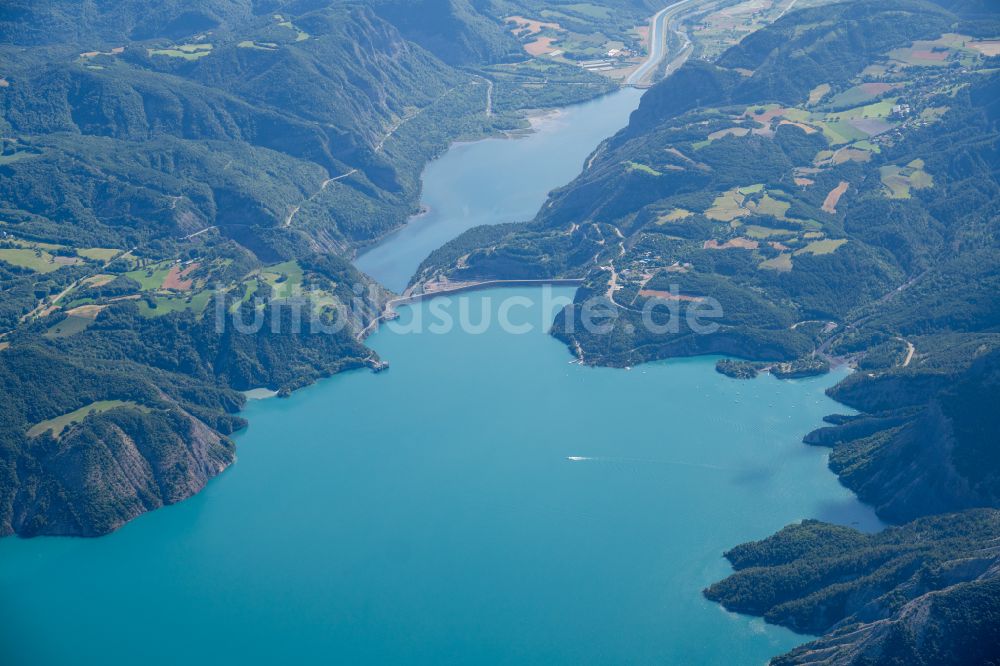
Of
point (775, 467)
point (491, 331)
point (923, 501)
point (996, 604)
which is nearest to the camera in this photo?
point (996, 604)

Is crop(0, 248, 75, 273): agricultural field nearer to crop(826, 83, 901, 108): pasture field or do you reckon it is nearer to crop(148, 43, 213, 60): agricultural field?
crop(148, 43, 213, 60): agricultural field

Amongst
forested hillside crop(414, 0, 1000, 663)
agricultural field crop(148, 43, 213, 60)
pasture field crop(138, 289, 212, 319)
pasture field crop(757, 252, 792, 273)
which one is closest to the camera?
forested hillside crop(414, 0, 1000, 663)

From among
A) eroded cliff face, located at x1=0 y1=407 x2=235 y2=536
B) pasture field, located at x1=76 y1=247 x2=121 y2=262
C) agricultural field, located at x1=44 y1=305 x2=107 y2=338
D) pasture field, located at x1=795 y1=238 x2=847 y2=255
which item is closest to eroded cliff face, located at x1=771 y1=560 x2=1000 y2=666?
eroded cliff face, located at x1=0 y1=407 x2=235 y2=536

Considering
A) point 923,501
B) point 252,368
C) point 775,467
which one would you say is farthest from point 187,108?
point 923,501

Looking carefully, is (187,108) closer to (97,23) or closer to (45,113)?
(45,113)

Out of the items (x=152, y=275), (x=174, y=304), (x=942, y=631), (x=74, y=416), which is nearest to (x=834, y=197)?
(x=174, y=304)

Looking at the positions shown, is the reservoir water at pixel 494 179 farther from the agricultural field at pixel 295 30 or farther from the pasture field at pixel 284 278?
the agricultural field at pixel 295 30

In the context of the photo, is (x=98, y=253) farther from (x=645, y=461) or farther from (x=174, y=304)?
(x=645, y=461)
